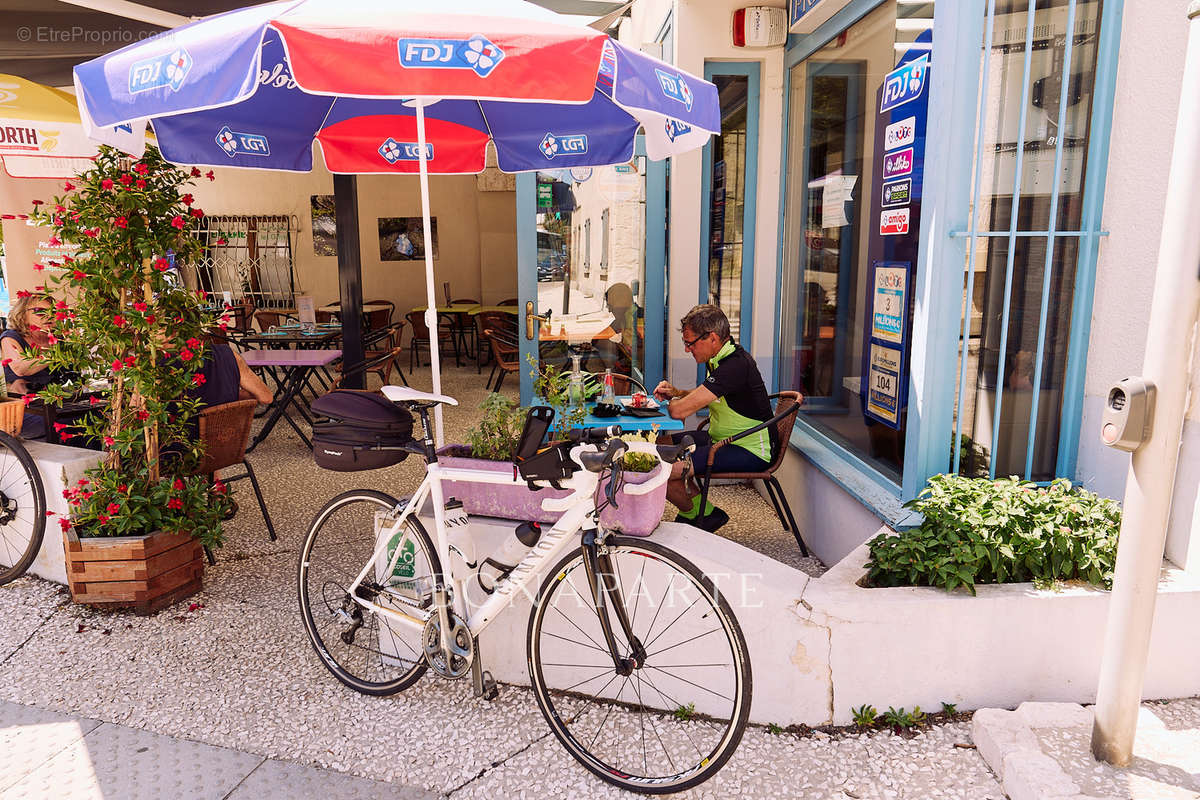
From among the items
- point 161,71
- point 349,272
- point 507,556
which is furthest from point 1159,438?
point 349,272

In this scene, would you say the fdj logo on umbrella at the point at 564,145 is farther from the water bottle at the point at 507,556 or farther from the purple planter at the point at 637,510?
the water bottle at the point at 507,556

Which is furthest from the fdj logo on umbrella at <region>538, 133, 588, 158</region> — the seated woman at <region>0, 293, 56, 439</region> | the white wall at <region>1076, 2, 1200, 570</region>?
the seated woman at <region>0, 293, 56, 439</region>

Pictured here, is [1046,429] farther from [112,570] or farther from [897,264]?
[112,570]

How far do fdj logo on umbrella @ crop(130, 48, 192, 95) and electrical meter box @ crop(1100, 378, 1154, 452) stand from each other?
2744 millimetres

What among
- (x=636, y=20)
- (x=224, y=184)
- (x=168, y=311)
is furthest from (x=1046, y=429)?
(x=224, y=184)

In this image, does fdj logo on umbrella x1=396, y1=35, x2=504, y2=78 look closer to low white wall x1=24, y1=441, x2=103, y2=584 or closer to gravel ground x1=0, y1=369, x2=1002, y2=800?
gravel ground x1=0, y1=369, x2=1002, y2=800

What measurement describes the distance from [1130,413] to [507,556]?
1.85 meters

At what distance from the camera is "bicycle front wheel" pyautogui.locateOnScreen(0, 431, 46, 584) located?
3.77 m

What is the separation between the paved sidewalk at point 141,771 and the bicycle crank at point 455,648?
36cm

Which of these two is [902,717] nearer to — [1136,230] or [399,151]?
[1136,230]

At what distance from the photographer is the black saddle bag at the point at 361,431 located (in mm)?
2645

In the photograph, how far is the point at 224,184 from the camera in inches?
488

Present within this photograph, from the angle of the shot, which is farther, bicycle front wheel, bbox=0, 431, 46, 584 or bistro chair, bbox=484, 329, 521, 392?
bistro chair, bbox=484, 329, 521, 392

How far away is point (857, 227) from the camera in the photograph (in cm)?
422
